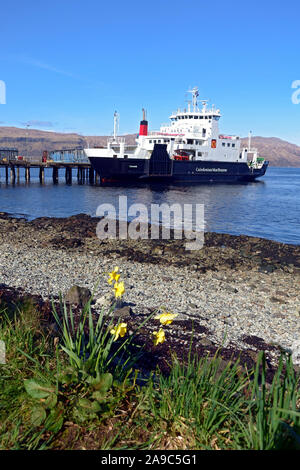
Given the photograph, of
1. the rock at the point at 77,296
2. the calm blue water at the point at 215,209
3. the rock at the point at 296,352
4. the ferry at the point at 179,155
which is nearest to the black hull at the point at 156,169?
the ferry at the point at 179,155

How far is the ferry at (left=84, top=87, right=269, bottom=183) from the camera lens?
151 ft

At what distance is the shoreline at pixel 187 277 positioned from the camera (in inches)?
254

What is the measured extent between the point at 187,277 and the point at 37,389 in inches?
310

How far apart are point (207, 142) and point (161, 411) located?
169ft

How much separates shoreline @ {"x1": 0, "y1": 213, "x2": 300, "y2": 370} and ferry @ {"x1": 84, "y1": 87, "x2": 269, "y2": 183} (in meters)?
29.9

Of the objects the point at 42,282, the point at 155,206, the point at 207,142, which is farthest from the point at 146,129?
the point at 42,282

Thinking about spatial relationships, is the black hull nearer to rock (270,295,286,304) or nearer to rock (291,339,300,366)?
rock (270,295,286,304)

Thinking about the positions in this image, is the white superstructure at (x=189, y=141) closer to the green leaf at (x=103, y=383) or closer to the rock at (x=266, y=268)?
the rock at (x=266, y=268)

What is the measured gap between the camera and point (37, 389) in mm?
2531

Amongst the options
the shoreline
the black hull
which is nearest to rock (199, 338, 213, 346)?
the shoreline

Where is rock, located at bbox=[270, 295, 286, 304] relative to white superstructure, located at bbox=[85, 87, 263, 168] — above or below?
below

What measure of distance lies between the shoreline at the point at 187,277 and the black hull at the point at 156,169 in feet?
96.7

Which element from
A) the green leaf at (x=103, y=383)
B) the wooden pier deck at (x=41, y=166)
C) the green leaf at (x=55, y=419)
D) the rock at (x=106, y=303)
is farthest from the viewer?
the wooden pier deck at (x=41, y=166)

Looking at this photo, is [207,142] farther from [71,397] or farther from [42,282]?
[71,397]
